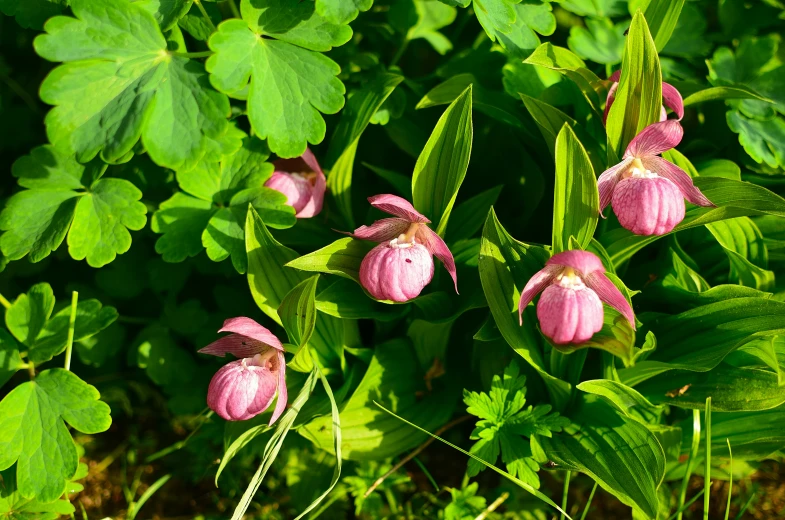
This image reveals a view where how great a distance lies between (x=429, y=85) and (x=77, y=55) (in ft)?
3.38

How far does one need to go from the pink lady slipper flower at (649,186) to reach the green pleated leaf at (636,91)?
7cm

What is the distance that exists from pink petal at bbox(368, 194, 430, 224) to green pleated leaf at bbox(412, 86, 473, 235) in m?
0.08

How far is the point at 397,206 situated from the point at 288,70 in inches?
15.6

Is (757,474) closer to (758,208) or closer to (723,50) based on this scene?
(758,208)

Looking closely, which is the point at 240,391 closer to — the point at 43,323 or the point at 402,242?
the point at 402,242

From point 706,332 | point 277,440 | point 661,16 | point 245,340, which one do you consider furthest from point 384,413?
point 661,16

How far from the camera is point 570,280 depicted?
1201mm

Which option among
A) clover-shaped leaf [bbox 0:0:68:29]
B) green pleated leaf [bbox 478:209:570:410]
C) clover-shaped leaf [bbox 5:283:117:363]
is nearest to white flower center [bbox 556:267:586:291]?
green pleated leaf [bbox 478:209:570:410]

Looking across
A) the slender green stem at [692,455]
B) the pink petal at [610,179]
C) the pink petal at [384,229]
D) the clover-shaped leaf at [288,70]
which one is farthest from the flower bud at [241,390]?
the slender green stem at [692,455]

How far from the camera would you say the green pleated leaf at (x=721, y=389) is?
1351 mm

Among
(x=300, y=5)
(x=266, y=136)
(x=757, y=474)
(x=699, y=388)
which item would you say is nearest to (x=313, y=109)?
(x=266, y=136)

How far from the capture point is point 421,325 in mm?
1555

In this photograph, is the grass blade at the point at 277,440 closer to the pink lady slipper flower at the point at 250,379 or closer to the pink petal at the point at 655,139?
the pink lady slipper flower at the point at 250,379

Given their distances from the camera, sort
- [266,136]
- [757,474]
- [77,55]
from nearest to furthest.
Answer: [77,55] → [266,136] → [757,474]
